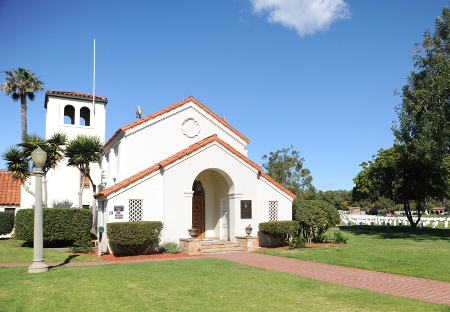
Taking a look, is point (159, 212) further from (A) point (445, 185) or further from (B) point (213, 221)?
(A) point (445, 185)

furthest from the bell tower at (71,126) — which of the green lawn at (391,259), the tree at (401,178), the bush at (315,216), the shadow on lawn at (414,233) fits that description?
the tree at (401,178)

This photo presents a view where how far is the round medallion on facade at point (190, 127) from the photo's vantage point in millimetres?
24609

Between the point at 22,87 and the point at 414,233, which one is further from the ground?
the point at 22,87

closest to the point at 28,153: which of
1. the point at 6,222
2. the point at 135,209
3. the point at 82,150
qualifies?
the point at 82,150

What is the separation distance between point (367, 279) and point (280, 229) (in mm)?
9838

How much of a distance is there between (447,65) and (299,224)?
1372 cm

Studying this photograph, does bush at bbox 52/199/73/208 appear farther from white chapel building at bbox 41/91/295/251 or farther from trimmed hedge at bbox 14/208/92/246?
trimmed hedge at bbox 14/208/92/246

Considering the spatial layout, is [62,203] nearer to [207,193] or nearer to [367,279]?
[207,193]

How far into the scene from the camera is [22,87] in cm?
3547

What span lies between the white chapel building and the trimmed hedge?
174 centimetres

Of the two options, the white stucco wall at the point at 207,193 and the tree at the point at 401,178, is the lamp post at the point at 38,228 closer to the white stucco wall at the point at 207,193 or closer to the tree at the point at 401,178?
the white stucco wall at the point at 207,193

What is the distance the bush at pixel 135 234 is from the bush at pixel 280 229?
19.6ft

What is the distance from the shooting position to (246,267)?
1448cm

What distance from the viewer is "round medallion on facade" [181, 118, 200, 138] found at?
80.7 feet
